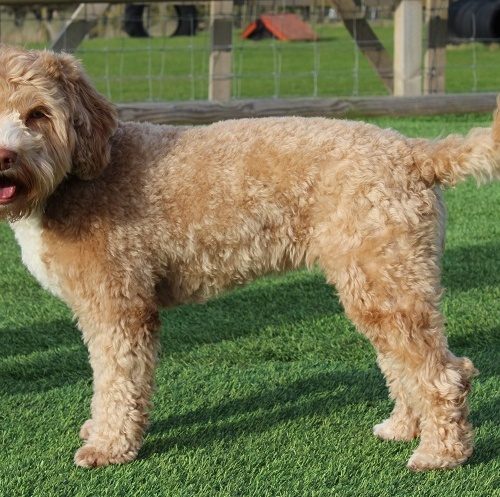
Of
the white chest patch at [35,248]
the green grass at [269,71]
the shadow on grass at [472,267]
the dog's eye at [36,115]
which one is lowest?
the green grass at [269,71]

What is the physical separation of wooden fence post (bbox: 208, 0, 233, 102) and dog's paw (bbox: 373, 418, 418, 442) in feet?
21.1

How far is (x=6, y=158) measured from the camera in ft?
10.4

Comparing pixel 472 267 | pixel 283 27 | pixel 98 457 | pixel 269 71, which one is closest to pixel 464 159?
pixel 98 457

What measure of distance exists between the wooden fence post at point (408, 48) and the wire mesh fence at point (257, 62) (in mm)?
473

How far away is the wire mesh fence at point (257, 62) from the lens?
13.3 metres

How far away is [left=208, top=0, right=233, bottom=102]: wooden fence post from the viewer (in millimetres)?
9734

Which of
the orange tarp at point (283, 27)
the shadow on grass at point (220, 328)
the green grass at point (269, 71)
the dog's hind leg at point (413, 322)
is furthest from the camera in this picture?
the orange tarp at point (283, 27)

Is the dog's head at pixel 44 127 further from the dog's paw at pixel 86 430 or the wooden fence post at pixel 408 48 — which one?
the wooden fence post at pixel 408 48

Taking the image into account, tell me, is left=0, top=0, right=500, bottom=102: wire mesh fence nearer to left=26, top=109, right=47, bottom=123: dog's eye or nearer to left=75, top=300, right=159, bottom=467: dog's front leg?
left=26, top=109, right=47, bottom=123: dog's eye

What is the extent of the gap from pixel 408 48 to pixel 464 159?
7.11 m

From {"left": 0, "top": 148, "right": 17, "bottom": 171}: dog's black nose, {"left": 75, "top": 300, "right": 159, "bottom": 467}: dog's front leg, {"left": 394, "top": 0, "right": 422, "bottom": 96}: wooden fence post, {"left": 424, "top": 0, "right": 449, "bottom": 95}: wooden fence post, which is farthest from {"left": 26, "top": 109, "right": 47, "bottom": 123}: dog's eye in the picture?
{"left": 424, "top": 0, "right": 449, "bottom": 95}: wooden fence post

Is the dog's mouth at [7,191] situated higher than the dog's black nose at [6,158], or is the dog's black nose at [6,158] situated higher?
the dog's black nose at [6,158]

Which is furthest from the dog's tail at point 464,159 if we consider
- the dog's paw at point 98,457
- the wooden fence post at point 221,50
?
the wooden fence post at point 221,50

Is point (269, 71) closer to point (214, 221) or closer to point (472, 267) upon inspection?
point (472, 267)
